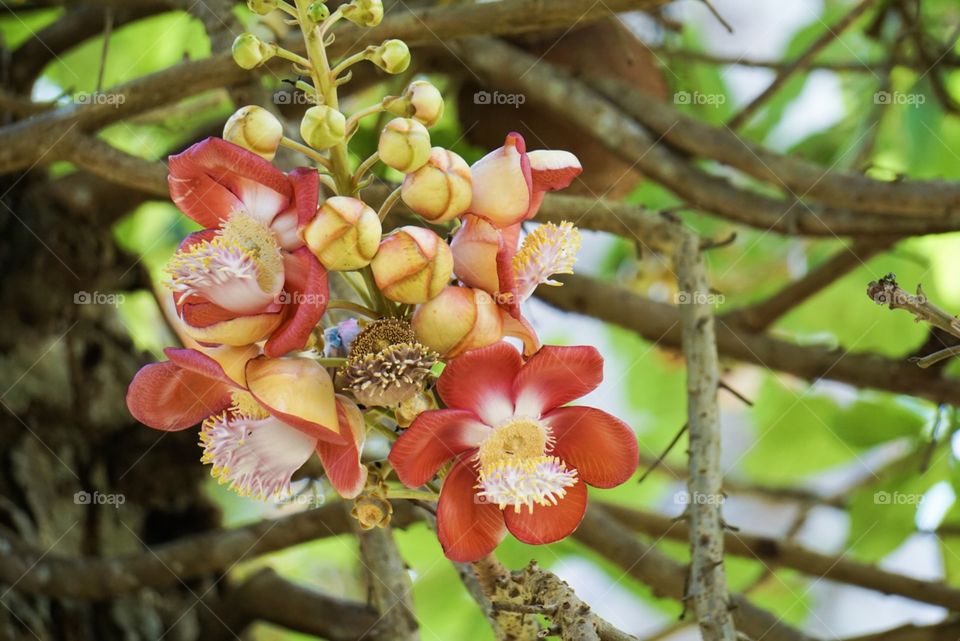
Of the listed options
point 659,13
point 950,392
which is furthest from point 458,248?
point 659,13

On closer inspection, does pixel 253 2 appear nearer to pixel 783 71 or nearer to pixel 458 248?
pixel 458 248

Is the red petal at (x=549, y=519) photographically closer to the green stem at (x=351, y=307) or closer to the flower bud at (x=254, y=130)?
the green stem at (x=351, y=307)

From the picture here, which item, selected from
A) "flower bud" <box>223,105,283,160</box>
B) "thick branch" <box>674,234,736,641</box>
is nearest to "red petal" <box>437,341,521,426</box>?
"flower bud" <box>223,105,283,160</box>

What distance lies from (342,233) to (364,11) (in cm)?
21

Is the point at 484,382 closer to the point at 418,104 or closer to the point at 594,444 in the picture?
the point at 594,444

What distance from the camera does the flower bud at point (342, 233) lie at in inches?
34.1

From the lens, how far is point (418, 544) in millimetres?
2445

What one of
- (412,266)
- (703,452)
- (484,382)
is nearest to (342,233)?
(412,266)

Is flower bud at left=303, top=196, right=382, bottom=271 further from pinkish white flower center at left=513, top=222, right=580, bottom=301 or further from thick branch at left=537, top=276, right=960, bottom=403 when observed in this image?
thick branch at left=537, top=276, right=960, bottom=403

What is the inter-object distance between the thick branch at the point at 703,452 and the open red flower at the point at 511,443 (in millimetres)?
260

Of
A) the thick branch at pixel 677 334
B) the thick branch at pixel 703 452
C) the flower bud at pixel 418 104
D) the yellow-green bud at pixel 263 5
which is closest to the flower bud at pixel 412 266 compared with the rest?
the flower bud at pixel 418 104

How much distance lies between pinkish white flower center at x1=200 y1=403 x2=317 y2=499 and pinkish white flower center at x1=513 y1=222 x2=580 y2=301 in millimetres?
212

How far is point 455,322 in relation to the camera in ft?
2.96

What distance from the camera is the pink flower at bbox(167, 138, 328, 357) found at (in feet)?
2.89
